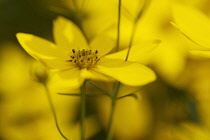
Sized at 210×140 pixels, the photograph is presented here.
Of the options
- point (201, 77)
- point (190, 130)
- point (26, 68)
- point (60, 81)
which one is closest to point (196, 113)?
point (190, 130)

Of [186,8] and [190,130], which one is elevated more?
[186,8]

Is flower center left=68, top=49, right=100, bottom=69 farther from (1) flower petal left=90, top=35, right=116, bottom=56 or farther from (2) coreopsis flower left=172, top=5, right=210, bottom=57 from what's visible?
(2) coreopsis flower left=172, top=5, right=210, bottom=57

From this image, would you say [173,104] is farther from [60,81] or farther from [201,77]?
[60,81]

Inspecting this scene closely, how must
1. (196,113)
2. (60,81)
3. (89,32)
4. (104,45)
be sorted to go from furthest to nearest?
(89,32) → (196,113) → (104,45) → (60,81)

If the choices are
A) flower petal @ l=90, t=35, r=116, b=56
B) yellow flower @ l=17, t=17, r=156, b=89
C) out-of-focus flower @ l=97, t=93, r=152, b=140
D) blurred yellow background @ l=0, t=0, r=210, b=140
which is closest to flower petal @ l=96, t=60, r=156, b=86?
yellow flower @ l=17, t=17, r=156, b=89

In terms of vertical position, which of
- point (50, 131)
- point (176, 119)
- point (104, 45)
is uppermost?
point (104, 45)

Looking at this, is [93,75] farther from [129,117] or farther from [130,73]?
[129,117]

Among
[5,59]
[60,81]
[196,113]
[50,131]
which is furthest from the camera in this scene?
[5,59]
